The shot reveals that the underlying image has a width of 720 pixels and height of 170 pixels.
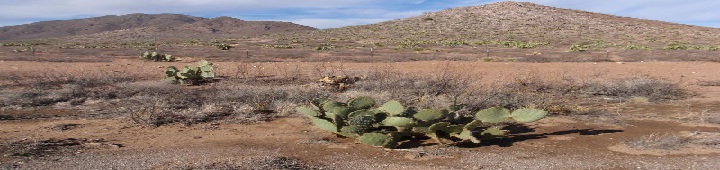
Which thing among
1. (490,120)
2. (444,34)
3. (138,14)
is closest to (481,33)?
(444,34)

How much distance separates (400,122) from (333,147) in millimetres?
932

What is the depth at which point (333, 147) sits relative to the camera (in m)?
7.52

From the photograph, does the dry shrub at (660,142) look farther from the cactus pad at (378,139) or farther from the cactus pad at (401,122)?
the cactus pad at (378,139)

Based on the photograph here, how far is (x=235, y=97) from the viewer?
1167 centimetres

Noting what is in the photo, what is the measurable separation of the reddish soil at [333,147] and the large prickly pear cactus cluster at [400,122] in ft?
0.58

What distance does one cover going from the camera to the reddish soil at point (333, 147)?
6.51m

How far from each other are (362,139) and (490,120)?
1835mm

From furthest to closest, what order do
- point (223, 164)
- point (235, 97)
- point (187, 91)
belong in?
point (187, 91) → point (235, 97) → point (223, 164)

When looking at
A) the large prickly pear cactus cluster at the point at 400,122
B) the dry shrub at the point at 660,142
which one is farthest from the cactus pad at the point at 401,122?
the dry shrub at the point at 660,142

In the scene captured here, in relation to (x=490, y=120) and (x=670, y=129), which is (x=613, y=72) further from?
(x=490, y=120)

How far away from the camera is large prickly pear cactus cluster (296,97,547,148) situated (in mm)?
7375

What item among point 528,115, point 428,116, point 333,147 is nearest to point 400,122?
point 428,116

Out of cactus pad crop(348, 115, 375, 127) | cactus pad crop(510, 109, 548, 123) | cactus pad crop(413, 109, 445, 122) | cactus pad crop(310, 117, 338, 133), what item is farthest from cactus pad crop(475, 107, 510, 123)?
cactus pad crop(310, 117, 338, 133)

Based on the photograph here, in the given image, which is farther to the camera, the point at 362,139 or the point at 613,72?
the point at 613,72
